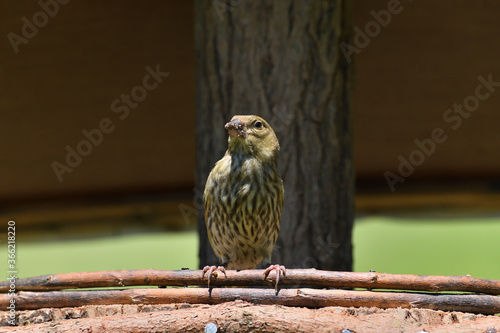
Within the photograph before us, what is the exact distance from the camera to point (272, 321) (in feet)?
6.10

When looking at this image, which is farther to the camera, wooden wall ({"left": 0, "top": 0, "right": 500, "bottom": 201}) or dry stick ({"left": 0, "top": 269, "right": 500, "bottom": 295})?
wooden wall ({"left": 0, "top": 0, "right": 500, "bottom": 201})

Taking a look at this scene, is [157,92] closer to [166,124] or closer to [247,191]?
[166,124]

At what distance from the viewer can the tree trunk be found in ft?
11.1

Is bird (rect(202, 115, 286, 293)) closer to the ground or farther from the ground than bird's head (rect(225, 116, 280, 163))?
closer to the ground

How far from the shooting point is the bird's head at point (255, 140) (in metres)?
2.99

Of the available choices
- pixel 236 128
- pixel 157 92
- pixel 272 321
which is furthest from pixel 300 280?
pixel 157 92

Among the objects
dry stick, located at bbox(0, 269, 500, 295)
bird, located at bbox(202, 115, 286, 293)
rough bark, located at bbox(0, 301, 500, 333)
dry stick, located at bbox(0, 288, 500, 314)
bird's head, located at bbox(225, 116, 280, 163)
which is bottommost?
rough bark, located at bbox(0, 301, 500, 333)

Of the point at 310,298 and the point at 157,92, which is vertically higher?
the point at 157,92

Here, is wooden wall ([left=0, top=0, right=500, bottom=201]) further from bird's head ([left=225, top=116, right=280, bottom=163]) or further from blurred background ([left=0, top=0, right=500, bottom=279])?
bird's head ([left=225, top=116, right=280, bottom=163])

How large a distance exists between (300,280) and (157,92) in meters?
2.72

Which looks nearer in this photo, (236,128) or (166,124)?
(236,128)

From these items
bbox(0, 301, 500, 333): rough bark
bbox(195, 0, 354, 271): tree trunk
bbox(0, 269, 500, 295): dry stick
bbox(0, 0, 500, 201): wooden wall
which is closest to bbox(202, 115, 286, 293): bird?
bbox(195, 0, 354, 271): tree trunk

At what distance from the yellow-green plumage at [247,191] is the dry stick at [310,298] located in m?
1.03

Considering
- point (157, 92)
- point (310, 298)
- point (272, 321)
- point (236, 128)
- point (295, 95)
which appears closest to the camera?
point (272, 321)
